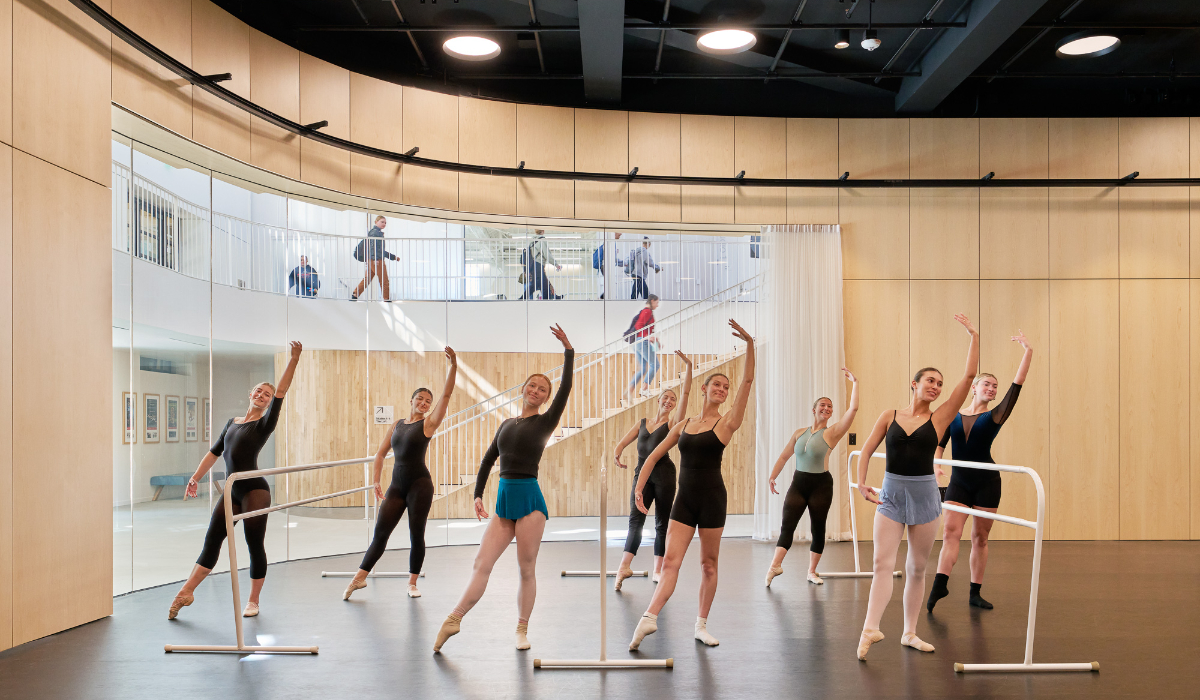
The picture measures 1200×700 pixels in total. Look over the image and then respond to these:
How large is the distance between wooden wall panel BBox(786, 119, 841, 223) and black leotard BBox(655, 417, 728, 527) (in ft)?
20.2

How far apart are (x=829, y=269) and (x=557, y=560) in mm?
4897

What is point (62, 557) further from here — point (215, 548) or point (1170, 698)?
point (1170, 698)

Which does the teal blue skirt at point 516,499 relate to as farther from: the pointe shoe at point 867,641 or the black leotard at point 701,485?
the pointe shoe at point 867,641

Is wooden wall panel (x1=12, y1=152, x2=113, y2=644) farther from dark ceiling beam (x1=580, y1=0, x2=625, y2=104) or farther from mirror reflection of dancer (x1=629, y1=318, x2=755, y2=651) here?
dark ceiling beam (x1=580, y1=0, x2=625, y2=104)

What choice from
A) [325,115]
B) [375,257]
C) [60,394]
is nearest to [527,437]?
[60,394]

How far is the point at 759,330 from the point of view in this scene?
10.8 metres

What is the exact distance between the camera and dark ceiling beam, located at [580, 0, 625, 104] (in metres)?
7.79

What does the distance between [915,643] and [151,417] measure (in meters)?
6.36

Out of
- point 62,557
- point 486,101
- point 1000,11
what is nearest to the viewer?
point 62,557

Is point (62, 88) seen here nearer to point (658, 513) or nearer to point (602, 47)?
point (602, 47)

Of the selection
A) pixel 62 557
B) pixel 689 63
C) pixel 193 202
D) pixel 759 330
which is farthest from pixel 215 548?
pixel 689 63

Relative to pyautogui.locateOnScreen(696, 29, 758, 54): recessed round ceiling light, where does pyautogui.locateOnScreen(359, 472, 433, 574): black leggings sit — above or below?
below

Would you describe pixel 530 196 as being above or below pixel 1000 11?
below

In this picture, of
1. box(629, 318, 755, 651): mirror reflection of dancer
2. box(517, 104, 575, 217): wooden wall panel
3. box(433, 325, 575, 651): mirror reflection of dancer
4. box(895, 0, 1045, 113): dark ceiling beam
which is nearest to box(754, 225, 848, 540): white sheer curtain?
box(895, 0, 1045, 113): dark ceiling beam
